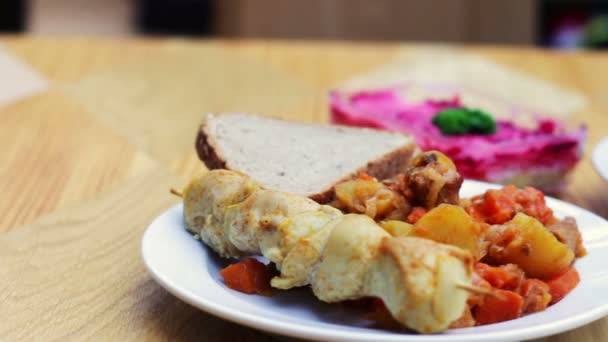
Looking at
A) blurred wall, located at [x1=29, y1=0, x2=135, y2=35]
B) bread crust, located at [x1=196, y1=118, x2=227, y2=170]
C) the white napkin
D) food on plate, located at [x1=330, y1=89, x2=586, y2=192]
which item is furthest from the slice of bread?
blurred wall, located at [x1=29, y1=0, x2=135, y2=35]

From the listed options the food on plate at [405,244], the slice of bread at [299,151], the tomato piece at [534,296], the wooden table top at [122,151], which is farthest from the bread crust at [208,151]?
the tomato piece at [534,296]

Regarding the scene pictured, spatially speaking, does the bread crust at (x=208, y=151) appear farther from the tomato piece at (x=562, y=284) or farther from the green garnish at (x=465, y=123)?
the tomato piece at (x=562, y=284)

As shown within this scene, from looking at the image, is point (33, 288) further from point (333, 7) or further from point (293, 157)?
point (333, 7)

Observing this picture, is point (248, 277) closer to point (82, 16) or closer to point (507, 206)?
point (507, 206)

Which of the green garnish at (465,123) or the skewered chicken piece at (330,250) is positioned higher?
the skewered chicken piece at (330,250)

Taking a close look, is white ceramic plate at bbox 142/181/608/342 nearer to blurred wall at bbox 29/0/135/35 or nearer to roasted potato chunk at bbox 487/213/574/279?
roasted potato chunk at bbox 487/213/574/279

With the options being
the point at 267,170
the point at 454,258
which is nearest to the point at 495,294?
the point at 454,258
